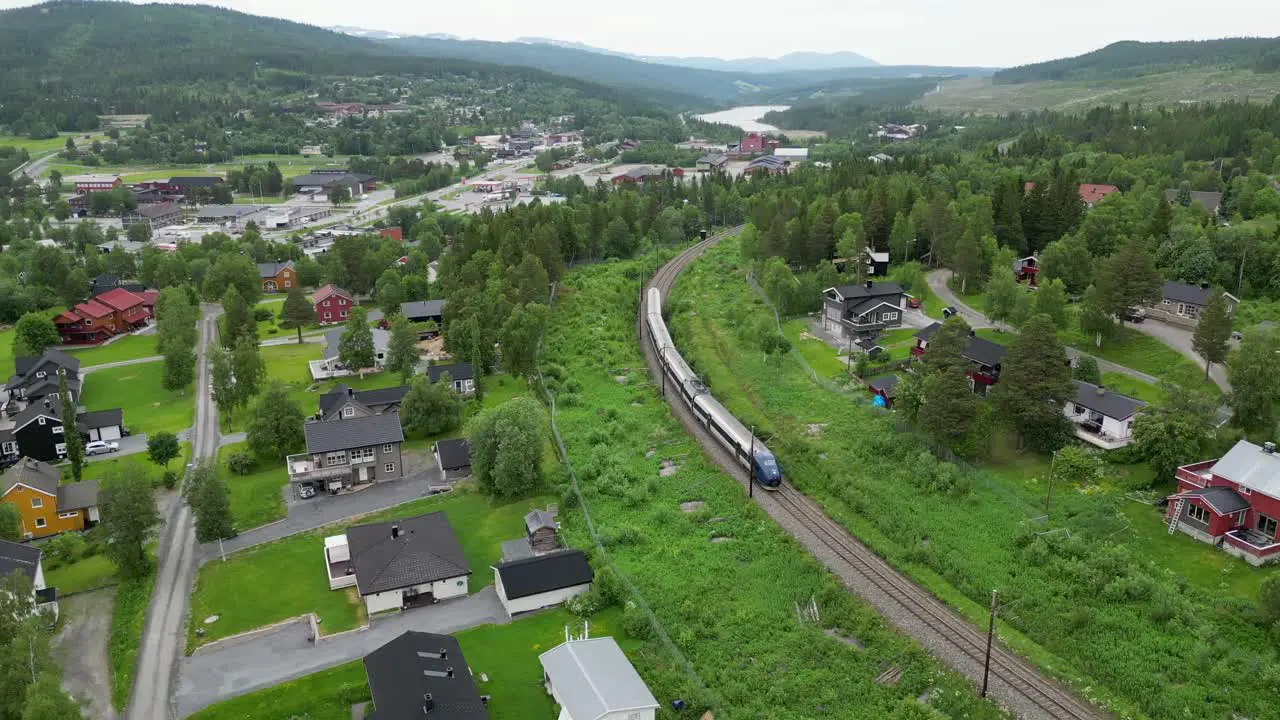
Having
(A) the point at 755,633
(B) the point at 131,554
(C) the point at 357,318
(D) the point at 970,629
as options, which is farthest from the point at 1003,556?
(C) the point at 357,318

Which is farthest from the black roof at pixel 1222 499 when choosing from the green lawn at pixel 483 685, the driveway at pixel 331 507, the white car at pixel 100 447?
the white car at pixel 100 447

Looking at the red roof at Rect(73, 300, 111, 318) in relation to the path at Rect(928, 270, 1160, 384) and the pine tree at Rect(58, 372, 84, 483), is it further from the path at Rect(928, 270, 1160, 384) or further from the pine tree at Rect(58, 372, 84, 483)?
the path at Rect(928, 270, 1160, 384)

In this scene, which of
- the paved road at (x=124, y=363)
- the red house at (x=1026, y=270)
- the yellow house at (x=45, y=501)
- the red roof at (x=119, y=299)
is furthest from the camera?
the red roof at (x=119, y=299)

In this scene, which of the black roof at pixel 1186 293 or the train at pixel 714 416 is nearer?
the train at pixel 714 416

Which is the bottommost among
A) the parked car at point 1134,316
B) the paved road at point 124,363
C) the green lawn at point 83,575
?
the paved road at point 124,363

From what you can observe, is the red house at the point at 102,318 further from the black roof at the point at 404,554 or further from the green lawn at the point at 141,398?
the black roof at the point at 404,554

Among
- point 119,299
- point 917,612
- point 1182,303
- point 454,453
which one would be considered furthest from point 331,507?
point 1182,303

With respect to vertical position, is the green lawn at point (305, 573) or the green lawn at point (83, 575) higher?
the green lawn at point (305, 573)
